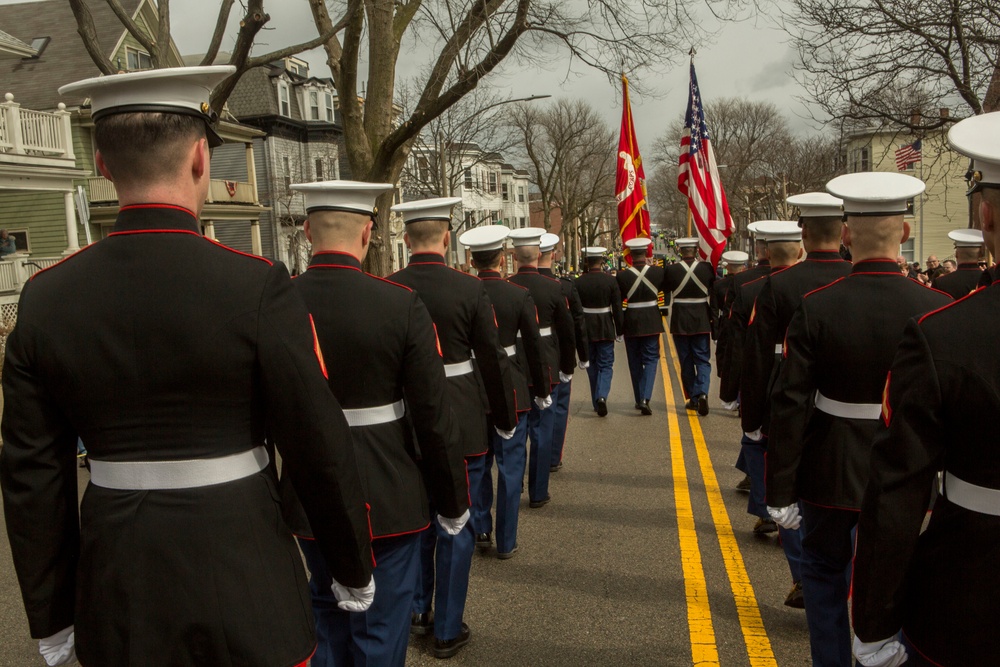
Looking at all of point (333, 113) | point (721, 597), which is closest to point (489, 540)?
point (721, 597)

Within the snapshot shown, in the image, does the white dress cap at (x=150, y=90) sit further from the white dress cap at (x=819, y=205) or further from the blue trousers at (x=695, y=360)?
the blue trousers at (x=695, y=360)

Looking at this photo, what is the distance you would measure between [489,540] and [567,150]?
54.9m

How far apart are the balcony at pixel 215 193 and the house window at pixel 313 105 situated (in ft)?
39.3

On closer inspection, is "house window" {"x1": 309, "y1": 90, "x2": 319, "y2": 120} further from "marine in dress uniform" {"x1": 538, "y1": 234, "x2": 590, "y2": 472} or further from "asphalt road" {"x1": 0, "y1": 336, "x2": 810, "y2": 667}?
"asphalt road" {"x1": 0, "y1": 336, "x2": 810, "y2": 667}

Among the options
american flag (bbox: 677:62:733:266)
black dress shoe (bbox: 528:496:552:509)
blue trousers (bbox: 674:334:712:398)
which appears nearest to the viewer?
black dress shoe (bbox: 528:496:552:509)

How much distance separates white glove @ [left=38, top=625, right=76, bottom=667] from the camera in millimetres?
2258

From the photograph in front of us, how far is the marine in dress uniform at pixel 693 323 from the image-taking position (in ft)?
36.3

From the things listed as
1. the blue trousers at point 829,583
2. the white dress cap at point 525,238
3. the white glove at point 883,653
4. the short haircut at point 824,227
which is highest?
the short haircut at point 824,227

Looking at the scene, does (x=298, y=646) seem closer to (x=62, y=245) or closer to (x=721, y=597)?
(x=721, y=597)

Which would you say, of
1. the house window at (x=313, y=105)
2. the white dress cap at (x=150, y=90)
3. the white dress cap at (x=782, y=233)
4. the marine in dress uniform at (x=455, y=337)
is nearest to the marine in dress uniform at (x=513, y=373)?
the marine in dress uniform at (x=455, y=337)

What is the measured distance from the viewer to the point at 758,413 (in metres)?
5.11

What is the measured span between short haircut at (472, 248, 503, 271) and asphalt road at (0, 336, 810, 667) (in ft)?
6.64

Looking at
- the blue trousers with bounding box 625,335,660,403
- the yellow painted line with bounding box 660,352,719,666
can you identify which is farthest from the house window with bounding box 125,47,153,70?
the yellow painted line with bounding box 660,352,719,666

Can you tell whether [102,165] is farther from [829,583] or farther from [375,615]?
[829,583]
